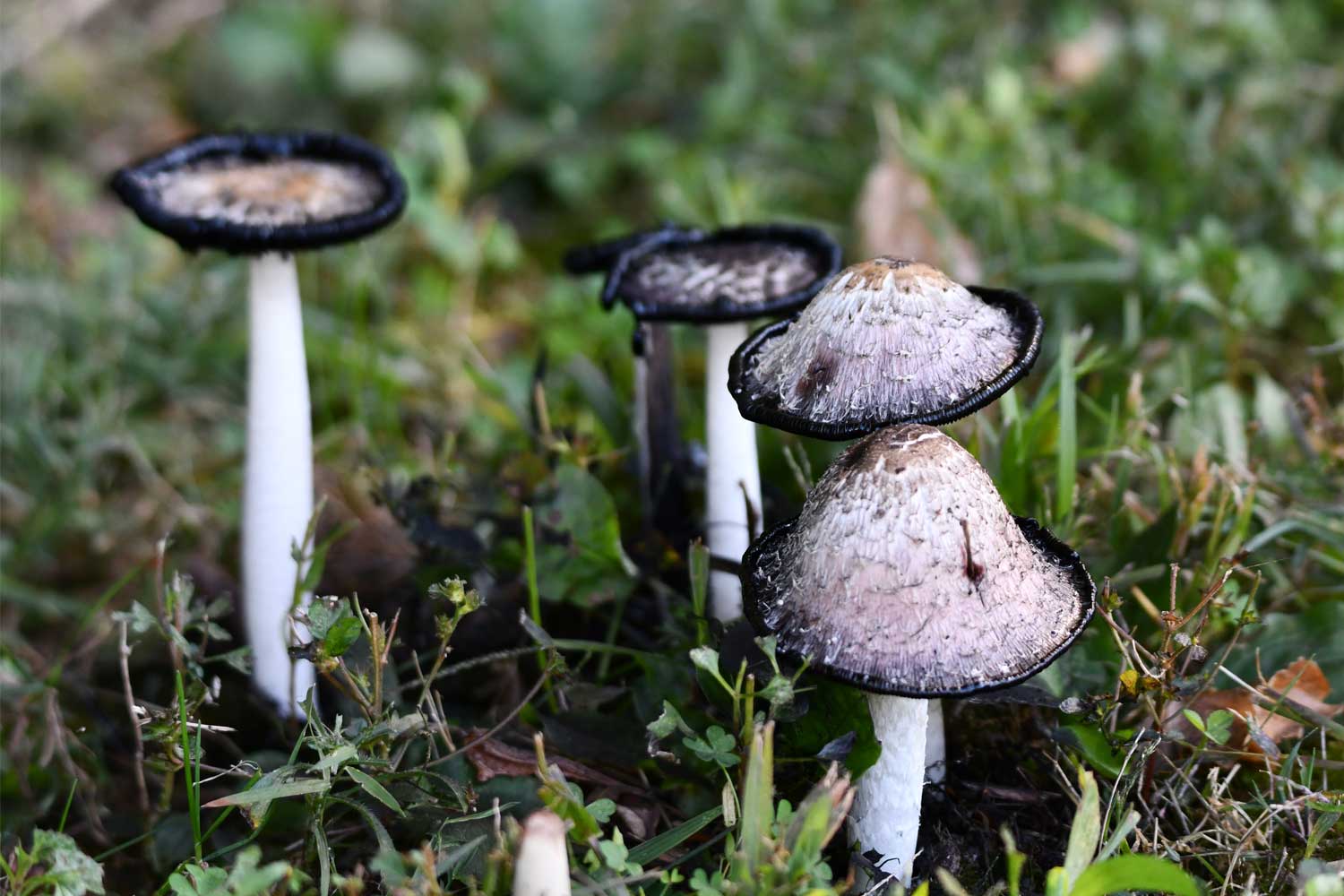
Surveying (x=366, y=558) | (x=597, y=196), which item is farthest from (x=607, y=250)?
(x=597, y=196)

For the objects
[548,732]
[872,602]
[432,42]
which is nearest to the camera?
[872,602]

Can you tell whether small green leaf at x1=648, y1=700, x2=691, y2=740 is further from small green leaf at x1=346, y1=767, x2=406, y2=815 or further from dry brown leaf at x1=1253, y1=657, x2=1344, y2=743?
dry brown leaf at x1=1253, y1=657, x2=1344, y2=743

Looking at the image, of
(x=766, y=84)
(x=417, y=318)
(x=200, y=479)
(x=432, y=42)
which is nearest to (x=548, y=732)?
(x=200, y=479)

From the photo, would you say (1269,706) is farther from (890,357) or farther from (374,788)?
(374,788)

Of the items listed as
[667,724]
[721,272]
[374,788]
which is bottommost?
[374,788]

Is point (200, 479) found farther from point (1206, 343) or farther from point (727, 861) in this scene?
point (1206, 343)

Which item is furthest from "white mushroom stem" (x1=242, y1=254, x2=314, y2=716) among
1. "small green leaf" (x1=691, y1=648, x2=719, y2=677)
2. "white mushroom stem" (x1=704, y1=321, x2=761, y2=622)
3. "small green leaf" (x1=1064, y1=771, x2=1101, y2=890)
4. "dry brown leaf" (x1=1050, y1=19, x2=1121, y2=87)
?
"dry brown leaf" (x1=1050, y1=19, x2=1121, y2=87)
